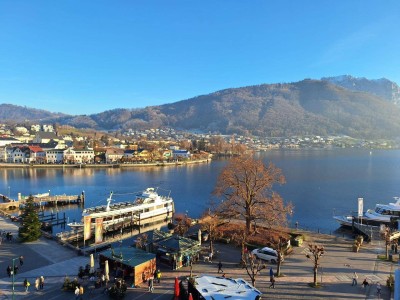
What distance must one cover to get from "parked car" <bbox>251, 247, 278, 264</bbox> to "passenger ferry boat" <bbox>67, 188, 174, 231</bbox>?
54.4ft

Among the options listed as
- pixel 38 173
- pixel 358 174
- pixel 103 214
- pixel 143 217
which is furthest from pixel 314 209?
A: pixel 38 173

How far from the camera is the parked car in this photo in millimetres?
18453

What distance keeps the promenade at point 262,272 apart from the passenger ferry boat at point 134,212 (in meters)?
9.36

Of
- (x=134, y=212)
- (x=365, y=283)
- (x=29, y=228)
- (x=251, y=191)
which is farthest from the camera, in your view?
(x=134, y=212)

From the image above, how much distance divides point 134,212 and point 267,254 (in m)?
19.0

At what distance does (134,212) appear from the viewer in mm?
34531

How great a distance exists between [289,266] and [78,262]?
11444 millimetres

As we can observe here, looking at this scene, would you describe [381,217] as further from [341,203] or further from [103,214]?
[103,214]

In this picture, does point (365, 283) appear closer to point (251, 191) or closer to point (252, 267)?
point (252, 267)

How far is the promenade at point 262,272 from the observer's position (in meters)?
14.4

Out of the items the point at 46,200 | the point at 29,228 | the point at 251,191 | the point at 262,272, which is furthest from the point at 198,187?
the point at 262,272

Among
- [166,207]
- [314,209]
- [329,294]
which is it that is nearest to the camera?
[329,294]

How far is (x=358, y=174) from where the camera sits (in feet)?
247

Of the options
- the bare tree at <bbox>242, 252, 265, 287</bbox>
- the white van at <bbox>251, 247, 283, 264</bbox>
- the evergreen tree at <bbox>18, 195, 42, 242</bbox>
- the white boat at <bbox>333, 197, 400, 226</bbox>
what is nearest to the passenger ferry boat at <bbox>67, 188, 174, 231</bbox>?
the evergreen tree at <bbox>18, 195, 42, 242</bbox>
